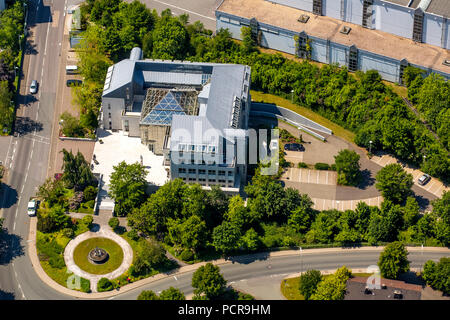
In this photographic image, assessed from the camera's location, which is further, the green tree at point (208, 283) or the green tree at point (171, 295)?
the green tree at point (208, 283)

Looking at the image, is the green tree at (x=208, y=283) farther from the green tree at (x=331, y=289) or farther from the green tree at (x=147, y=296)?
the green tree at (x=331, y=289)

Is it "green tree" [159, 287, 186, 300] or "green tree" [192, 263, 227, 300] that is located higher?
"green tree" [192, 263, 227, 300]

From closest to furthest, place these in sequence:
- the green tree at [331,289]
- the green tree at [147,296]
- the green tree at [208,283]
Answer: the green tree at [331,289], the green tree at [147,296], the green tree at [208,283]

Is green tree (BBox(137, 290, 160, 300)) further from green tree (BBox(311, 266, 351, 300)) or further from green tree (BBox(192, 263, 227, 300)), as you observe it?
green tree (BBox(311, 266, 351, 300))

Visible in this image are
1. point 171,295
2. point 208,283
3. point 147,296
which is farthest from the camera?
point 208,283

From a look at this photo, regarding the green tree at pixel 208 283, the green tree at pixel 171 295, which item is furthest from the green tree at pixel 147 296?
the green tree at pixel 208 283

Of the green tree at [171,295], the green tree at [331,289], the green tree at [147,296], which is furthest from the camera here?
the green tree at [147,296]

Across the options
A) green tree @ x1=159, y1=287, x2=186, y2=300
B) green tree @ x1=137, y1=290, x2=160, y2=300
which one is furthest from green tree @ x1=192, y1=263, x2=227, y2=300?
green tree @ x1=137, y1=290, x2=160, y2=300

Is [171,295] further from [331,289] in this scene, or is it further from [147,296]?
[331,289]

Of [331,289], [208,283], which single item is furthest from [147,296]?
[331,289]
